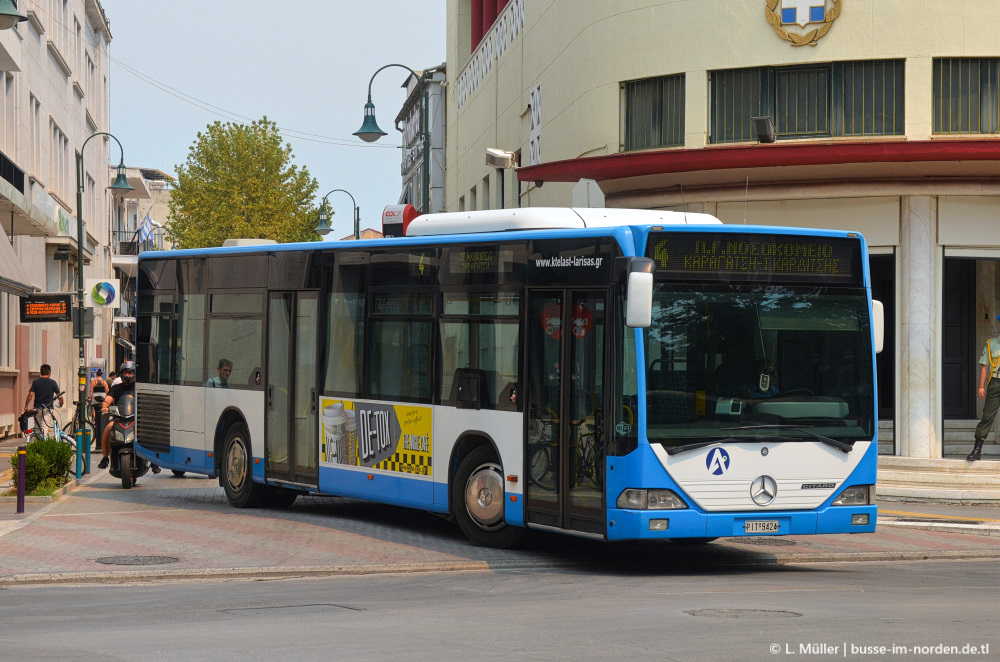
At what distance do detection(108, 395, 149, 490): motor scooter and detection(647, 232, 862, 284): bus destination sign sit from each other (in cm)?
1061

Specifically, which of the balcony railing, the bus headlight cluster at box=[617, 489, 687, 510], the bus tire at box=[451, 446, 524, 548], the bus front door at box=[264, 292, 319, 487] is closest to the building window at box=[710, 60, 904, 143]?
the bus front door at box=[264, 292, 319, 487]

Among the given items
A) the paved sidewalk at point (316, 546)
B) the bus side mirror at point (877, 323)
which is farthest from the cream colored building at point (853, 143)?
the bus side mirror at point (877, 323)

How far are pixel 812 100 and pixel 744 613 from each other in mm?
14435

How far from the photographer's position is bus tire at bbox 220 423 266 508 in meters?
17.8

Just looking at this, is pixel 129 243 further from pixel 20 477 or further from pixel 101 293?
pixel 20 477

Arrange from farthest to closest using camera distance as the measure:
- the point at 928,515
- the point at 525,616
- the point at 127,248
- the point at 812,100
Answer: the point at 127,248
the point at 812,100
the point at 928,515
the point at 525,616

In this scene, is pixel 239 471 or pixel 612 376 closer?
pixel 612 376

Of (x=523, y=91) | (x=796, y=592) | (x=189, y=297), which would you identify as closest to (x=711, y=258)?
(x=796, y=592)

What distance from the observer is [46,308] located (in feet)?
92.7

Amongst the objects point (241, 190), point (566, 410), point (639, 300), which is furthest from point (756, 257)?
point (241, 190)

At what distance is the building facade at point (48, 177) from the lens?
110 ft

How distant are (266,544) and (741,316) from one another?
5.08m

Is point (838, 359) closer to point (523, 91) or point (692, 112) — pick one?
point (692, 112)

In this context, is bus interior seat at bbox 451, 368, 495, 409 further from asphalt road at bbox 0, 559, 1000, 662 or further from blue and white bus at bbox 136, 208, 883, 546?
asphalt road at bbox 0, 559, 1000, 662
